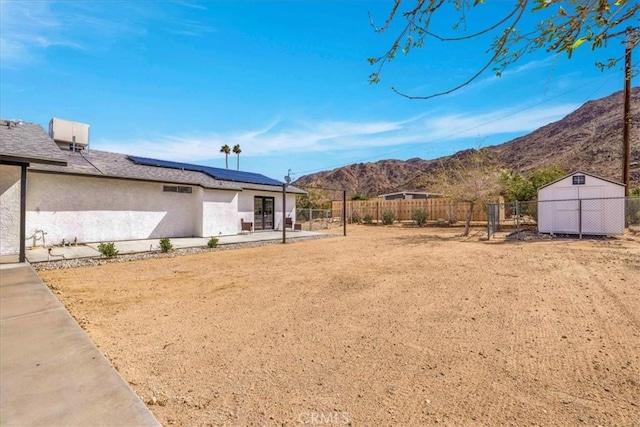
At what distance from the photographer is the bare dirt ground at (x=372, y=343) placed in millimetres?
2418

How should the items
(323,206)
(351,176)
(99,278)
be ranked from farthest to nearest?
1. (351,176)
2. (323,206)
3. (99,278)

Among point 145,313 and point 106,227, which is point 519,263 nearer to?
point 145,313

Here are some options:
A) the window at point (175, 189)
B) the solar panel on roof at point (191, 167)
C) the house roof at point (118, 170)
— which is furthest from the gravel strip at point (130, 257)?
the solar panel on roof at point (191, 167)

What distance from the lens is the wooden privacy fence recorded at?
24.3 metres

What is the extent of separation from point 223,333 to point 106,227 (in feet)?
35.2

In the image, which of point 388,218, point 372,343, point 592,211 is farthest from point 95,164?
point 592,211

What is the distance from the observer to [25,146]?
8.05 m

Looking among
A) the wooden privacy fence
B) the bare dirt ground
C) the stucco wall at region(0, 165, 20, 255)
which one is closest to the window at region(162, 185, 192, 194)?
the stucco wall at region(0, 165, 20, 255)

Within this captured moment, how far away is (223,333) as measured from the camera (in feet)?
12.8

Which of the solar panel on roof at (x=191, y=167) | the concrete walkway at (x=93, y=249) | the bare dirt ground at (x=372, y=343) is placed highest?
the solar panel on roof at (x=191, y=167)

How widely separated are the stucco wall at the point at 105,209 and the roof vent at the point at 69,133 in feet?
13.7

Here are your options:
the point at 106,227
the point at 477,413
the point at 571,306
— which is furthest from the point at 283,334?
the point at 106,227
